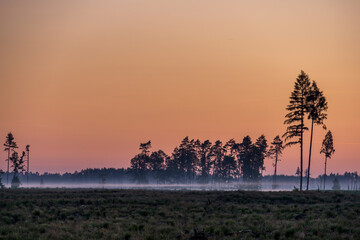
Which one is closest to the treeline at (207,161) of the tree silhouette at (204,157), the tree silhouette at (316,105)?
the tree silhouette at (204,157)

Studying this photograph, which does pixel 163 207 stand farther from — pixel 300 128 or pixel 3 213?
pixel 300 128

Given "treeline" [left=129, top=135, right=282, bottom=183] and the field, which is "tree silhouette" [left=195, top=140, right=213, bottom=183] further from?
the field

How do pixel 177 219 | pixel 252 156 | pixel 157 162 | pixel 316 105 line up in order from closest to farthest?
pixel 177 219, pixel 316 105, pixel 252 156, pixel 157 162

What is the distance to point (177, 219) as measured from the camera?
26.7 meters

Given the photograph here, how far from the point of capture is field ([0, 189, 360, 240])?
20.5 metres

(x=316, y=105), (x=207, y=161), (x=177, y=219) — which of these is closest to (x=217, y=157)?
(x=207, y=161)

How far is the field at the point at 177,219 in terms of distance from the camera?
67.2 feet

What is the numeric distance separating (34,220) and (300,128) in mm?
43795

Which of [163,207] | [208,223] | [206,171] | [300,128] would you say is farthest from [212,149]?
[208,223]

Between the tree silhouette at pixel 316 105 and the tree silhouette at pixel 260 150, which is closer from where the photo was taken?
the tree silhouette at pixel 316 105

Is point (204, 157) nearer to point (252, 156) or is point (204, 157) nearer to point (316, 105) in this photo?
point (252, 156)

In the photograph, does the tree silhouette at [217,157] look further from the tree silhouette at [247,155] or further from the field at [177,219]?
the field at [177,219]

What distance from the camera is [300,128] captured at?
60.6 m

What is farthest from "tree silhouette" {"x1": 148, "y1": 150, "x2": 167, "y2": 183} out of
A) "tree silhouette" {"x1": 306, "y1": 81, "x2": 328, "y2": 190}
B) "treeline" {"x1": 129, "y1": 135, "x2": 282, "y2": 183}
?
"tree silhouette" {"x1": 306, "y1": 81, "x2": 328, "y2": 190}
